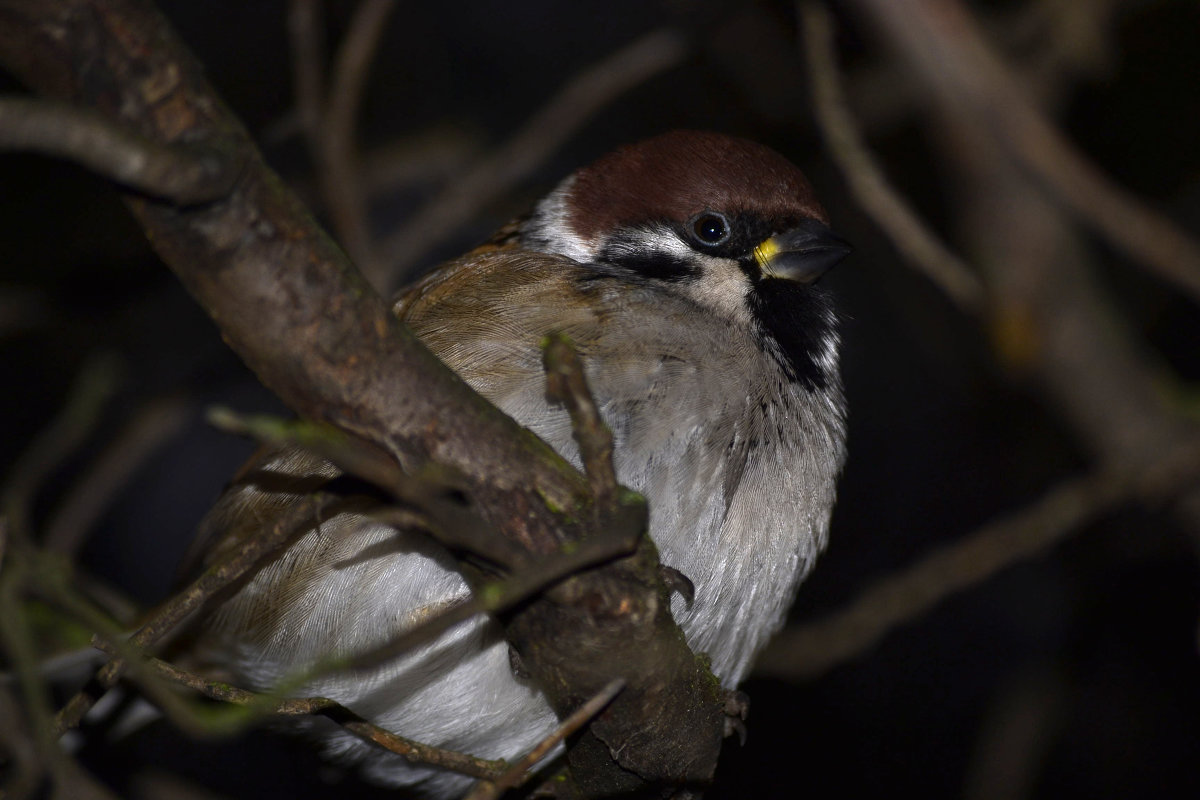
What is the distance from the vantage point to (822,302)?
3191 mm

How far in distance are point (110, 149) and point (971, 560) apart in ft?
9.71

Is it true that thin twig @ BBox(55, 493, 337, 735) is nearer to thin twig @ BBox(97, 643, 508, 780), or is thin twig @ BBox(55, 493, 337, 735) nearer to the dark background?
thin twig @ BBox(97, 643, 508, 780)

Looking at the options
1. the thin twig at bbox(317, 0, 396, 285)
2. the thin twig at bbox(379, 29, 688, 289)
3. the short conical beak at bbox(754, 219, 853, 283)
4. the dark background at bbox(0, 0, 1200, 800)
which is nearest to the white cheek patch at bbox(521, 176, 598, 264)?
the short conical beak at bbox(754, 219, 853, 283)

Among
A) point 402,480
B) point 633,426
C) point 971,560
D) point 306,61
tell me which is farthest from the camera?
point 306,61

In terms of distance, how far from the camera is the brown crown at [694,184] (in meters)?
3.08

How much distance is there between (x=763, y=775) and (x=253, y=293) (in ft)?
14.0

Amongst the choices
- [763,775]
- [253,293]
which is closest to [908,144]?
[763,775]

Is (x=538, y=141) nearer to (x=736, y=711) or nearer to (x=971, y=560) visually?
(x=971, y=560)

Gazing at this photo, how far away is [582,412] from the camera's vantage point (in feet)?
5.97

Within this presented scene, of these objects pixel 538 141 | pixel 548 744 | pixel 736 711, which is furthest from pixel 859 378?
pixel 548 744

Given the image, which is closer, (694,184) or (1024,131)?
(1024,131)

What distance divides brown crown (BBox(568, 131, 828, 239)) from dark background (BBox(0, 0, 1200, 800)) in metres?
1.34

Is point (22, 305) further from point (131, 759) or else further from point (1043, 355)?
point (1043, 355)

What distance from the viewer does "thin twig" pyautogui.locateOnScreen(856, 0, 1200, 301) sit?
2816 millimetres
